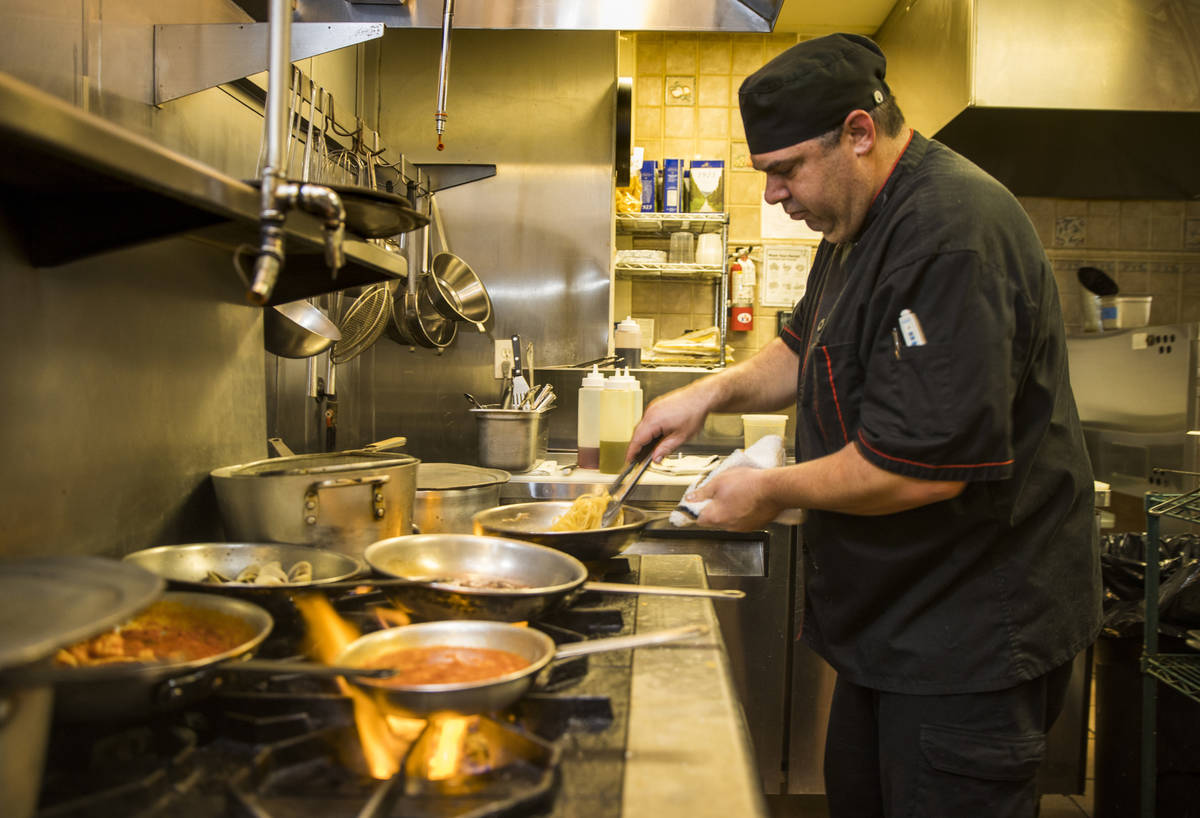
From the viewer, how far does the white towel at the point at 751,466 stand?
145 centimetres

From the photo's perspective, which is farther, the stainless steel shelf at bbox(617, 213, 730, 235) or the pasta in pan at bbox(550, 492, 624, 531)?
the stainless steel shelf at bbox(617, 213, 730, 235)

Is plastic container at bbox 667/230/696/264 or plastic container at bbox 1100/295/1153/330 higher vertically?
plastic container at bbox 667/230/696/264

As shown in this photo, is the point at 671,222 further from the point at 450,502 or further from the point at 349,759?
the point at 349,759

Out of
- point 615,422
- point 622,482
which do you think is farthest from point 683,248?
point 622,482

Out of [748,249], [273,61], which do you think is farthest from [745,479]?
[748,249]

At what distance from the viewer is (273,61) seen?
1.11 m

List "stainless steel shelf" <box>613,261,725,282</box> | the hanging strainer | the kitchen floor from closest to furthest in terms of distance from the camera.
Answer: the hanging strainer → the kitchen floor → "stainless steel shelf" <box>613,261,725,282</box>

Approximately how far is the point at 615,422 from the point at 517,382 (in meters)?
0.49

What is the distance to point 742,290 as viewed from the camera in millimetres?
4207

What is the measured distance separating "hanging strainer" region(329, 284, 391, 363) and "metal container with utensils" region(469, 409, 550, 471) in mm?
452

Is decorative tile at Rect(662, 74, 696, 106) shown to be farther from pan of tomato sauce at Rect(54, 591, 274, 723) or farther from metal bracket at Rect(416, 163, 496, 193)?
pan of tomato sauce at Rect(54, 591, 274, 723)

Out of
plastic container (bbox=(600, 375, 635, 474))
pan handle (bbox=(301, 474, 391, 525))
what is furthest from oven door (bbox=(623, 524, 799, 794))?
pan handle (bbox=(301, 474, 391, 525))

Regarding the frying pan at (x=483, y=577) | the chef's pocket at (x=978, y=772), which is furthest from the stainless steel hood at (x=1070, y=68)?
the frying pan at (x=483, y=577)

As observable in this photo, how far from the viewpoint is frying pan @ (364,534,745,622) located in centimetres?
103
